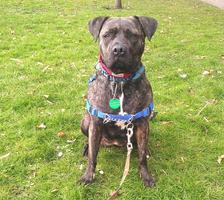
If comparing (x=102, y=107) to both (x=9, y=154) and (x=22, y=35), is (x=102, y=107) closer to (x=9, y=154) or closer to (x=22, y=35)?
(x=9, y=154)

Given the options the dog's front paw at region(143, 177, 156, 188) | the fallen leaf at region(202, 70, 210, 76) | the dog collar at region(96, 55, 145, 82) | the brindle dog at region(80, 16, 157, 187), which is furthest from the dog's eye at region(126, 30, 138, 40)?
the fallen leaf at region(202, 70, 210, 76)

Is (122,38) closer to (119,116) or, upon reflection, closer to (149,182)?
(119,116)

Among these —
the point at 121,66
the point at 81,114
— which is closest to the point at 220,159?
the point at 121,66

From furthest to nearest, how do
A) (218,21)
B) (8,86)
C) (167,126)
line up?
(218,21), (8,86), (167,126)

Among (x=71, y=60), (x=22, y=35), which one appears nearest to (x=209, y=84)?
(x=71, y=60)

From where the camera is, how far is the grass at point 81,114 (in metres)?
Answer: 4.28

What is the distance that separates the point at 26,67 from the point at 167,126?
10.6 ft

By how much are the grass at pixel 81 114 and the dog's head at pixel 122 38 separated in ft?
4.30

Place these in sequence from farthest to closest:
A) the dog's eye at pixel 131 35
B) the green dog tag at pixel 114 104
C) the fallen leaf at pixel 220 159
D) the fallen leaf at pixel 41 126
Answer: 1. the fallen leaf at pixel 41 126
2. the fallen leaf at pixel 220 159
3. the green dog tag at pixel 114 104
4. the dog's eye at pixel 131 35

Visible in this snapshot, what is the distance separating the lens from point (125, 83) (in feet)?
13.2

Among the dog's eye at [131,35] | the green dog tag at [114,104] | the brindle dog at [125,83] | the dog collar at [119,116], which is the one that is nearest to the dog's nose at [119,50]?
the brindle dog at [125,83]

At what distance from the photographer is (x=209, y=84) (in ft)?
22.6

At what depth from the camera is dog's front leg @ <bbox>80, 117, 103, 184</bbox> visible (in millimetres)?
4141

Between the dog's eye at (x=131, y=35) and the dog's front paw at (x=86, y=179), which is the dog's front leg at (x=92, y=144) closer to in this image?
the dog's front paw at (x=86, y=179)
